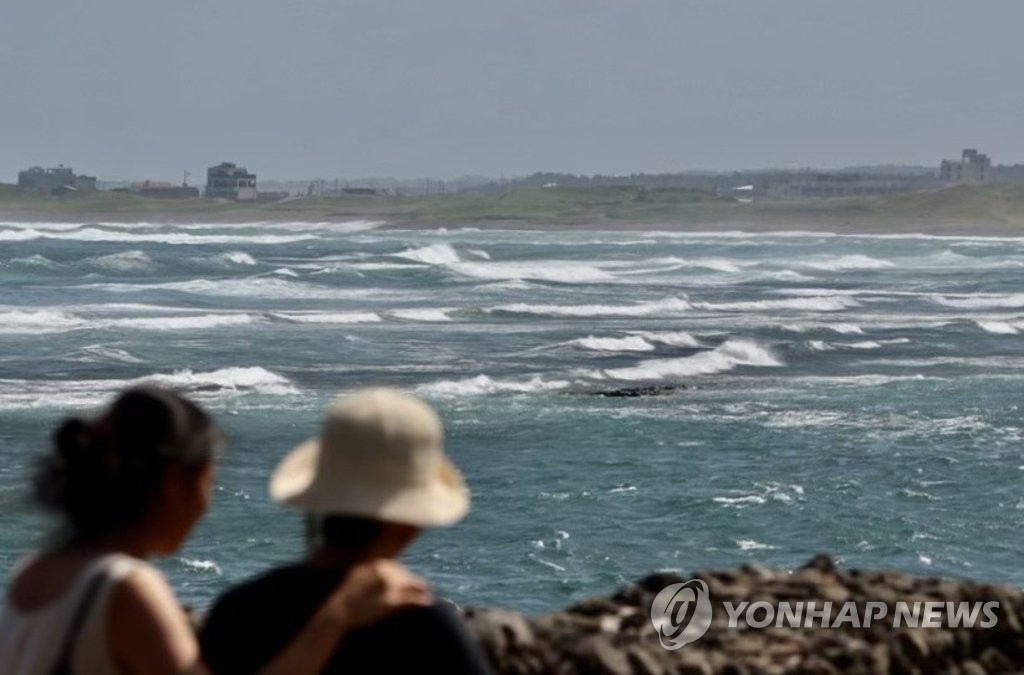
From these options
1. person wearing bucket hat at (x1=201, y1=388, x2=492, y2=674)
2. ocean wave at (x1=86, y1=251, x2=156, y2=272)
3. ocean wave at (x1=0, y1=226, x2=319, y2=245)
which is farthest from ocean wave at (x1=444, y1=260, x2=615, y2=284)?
person wearing bucket hat at (x1=201, y1=388, x2=492, y2=674)

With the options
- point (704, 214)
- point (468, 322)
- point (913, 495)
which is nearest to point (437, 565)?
point (913, 495)

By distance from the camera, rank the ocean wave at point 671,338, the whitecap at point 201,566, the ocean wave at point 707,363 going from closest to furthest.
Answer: the whitecap at point 201,566
the ocean wave at point 707,363
the ocean wave at point 671,338

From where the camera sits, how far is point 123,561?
3.49 metres

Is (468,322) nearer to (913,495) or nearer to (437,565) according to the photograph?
(913,495)

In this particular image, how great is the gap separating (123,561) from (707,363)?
3282 centimetres

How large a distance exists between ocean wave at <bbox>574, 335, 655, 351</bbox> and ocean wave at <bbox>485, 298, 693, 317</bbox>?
9.52m

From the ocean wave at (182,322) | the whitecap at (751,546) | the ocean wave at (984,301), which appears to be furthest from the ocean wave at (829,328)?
the whitecap at (751,546)

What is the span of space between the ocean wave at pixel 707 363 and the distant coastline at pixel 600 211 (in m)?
93.9

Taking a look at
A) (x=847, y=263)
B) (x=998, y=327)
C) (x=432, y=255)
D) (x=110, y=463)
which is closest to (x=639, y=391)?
(x=998, y=327)

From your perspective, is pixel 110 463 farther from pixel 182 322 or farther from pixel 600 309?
pixel 600 309

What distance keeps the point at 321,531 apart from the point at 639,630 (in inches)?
128

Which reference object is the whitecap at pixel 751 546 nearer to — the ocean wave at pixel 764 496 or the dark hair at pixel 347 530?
the ocean wave at pixel 764 496

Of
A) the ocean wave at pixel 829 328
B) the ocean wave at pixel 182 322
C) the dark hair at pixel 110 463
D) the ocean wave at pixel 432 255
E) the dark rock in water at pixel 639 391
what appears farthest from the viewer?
the ocean wave at pixel 432 255

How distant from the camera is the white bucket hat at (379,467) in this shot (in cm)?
379
